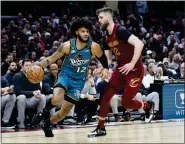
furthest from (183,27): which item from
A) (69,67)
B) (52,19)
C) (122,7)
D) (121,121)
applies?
(69,67)

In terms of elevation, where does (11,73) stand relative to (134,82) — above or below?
above

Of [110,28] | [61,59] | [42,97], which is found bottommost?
[42,97]

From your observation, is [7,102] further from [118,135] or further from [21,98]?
[118,135]

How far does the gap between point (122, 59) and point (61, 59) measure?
501cm

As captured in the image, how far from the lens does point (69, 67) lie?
9.05 meters

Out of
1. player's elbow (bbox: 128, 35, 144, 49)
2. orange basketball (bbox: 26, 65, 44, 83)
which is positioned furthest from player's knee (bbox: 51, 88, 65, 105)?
player's elbow (bbox: 128, 35, 144, 49)

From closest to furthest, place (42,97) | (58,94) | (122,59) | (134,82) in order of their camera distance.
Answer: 1. (58,94)
2. (122,59)
3. (134,82)
4. (42,97)

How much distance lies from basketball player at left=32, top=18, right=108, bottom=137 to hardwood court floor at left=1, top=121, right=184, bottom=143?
101 centimetres

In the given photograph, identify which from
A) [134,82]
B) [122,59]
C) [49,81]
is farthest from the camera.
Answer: [49,81]

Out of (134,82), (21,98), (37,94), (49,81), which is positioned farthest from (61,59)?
(134,82)

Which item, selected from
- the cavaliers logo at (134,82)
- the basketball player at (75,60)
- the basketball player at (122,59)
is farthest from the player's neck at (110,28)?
the cavaliers logo at (134,82)

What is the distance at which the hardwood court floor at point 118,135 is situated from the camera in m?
9.70

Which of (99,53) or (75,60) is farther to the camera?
(99,53)

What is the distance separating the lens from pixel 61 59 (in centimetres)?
1391
